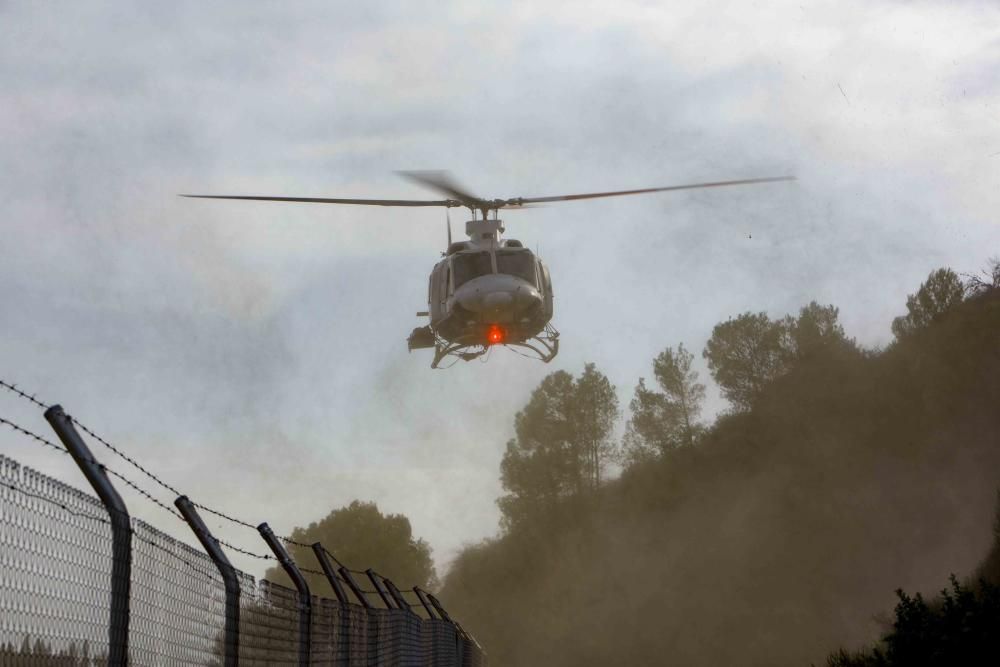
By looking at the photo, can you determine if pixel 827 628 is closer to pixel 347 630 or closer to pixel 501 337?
pixel 501 337

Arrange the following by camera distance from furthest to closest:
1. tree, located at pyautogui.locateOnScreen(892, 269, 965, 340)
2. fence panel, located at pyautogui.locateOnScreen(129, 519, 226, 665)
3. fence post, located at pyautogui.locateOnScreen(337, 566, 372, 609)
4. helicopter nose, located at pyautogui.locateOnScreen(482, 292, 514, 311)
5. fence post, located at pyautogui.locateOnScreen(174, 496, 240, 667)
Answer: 1. tree, located at pyautogui.locateOnScreen(892, 269, 965, 340)
2. helicopter nose, located at pyautogui.locateOnScreen(482, 292, 514, 311)
3. fence post, located at pyautogui.locateOnScreen(337, 566, 372, 609)
4. fence post, located at pyautogui.locateOnScreen(174, 496, 240, 667)
5. fence panel, located at pyautogui.locateOnScreen(129, 519, 226, 665)

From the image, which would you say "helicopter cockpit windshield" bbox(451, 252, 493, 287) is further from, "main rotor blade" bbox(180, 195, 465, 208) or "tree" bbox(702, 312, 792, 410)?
"tree" bbox(702, 312, 792, 410)

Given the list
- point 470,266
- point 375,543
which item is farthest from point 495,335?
point 375,543

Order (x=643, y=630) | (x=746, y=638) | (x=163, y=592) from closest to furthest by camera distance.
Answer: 1. (x=163, y=592)
2. (x=746, y=638)
3. (x=643, y=630)

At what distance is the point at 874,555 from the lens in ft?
264

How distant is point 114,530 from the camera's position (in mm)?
6758

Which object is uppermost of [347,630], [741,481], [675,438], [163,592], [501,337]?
[675,438]

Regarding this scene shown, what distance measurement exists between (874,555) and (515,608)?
99.6 feet

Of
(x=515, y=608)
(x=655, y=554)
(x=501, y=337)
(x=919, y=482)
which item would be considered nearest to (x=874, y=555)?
(x=919, y=482)

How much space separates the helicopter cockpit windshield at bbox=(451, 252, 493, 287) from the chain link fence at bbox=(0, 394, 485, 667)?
68.8 ft

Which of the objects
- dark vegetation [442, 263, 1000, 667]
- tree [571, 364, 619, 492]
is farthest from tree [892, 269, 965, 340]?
tree [571, 364, 619, 492]

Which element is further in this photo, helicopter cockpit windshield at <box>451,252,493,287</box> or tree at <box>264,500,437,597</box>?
tree at <box>264,500,437,597</box>

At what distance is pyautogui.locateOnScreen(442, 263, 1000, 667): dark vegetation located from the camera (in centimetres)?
7825

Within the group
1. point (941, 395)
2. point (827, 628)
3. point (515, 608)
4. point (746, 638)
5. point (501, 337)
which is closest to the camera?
point (501, 337)
